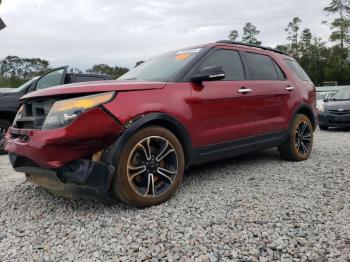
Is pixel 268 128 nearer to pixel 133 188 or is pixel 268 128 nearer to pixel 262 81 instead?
pixel 262 81

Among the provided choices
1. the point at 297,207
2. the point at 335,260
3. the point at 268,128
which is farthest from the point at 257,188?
the point at 335,260

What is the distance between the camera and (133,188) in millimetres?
3256

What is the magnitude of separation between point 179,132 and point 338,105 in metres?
9.17

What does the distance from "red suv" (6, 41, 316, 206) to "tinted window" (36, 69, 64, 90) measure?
3609 millimetres

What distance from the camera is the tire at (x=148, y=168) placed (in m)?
3.21

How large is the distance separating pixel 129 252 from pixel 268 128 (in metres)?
2.89

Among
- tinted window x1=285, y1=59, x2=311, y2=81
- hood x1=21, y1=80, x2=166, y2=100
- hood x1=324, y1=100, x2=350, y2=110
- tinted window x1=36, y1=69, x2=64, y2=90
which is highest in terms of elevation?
tinted window x1=36, y1=69, x2=64, y2=90

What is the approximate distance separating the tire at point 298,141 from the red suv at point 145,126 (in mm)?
615

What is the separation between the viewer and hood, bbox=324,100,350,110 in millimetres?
11131

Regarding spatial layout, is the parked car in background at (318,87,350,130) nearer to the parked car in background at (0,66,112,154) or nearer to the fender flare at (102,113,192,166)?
the parked car in background at (0,66,112,154)

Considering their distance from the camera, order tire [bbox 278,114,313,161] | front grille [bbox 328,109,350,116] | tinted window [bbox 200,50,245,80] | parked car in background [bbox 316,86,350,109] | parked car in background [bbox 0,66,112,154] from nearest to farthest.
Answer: tinted window [bbox 200,50,245,80] → tire [bbox 278,114,313,161] → parked car in background [bbox 0,66,112,154] → front grille [bbox 328,109,350,116] → parked car in background [bbox 316,86,350,109]

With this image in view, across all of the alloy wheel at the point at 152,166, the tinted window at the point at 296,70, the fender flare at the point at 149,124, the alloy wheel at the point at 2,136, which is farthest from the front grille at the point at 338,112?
the alloy wheel at the point at 2,136

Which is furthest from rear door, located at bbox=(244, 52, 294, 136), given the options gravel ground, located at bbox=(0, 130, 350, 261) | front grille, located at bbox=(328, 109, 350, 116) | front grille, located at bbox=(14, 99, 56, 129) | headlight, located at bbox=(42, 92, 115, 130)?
front grille, located at bbox=(328, 109, 350, 116)

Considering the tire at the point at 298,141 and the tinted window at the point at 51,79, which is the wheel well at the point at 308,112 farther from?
the tinted window at the point at 51,79
